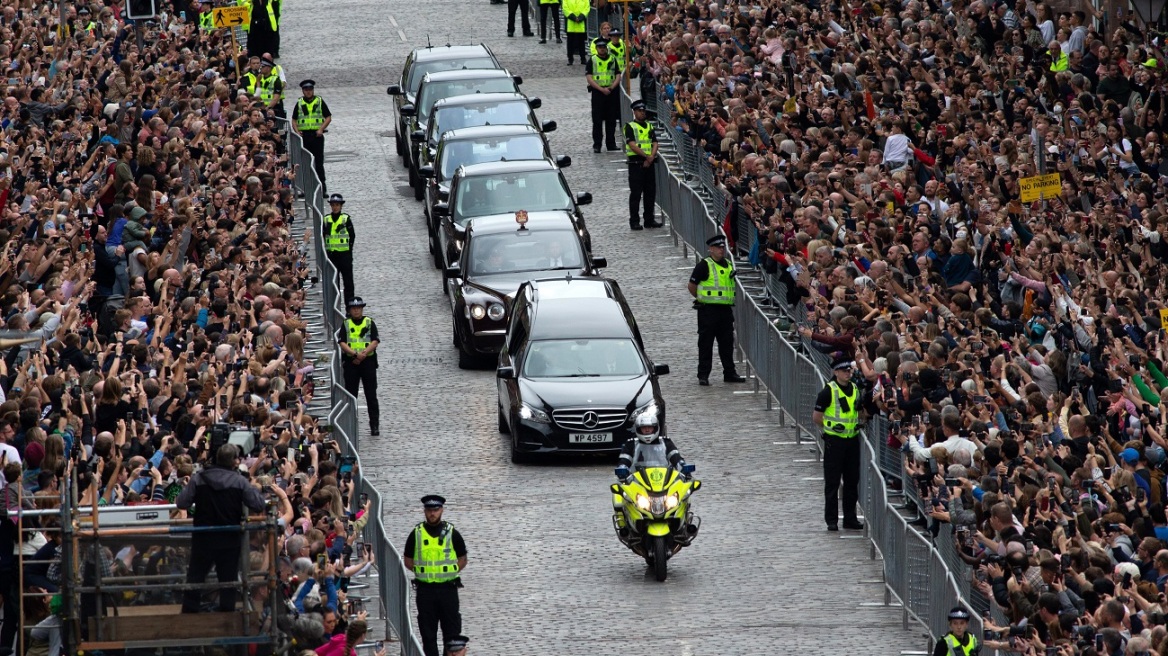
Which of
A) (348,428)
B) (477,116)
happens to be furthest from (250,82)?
(348,428)

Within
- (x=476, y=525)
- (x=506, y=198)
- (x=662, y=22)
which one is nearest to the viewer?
(x=476, y=525)

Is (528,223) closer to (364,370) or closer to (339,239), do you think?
(339,239)

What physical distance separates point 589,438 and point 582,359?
1146mm

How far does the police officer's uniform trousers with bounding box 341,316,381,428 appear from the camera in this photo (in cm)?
2420

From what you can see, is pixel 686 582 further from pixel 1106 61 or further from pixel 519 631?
pixel 1106 61

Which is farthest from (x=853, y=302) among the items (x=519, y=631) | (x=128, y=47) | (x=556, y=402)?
(x=128, y=47)

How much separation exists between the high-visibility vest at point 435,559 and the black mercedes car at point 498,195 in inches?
441

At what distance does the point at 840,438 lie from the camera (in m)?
20.5

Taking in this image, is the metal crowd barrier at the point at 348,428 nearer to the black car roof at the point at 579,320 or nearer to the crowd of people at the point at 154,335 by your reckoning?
the crowd of people at the point at 154,335

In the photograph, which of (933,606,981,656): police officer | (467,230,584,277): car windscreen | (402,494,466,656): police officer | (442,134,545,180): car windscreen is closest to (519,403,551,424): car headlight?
(467,230,584,277): car windscreen

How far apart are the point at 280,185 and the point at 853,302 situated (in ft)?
28.9

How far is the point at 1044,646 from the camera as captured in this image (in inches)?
589

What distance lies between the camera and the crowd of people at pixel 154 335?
1483cm

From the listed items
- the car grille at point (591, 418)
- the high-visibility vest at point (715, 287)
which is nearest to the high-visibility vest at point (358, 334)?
the car grille at point (591, 418)
